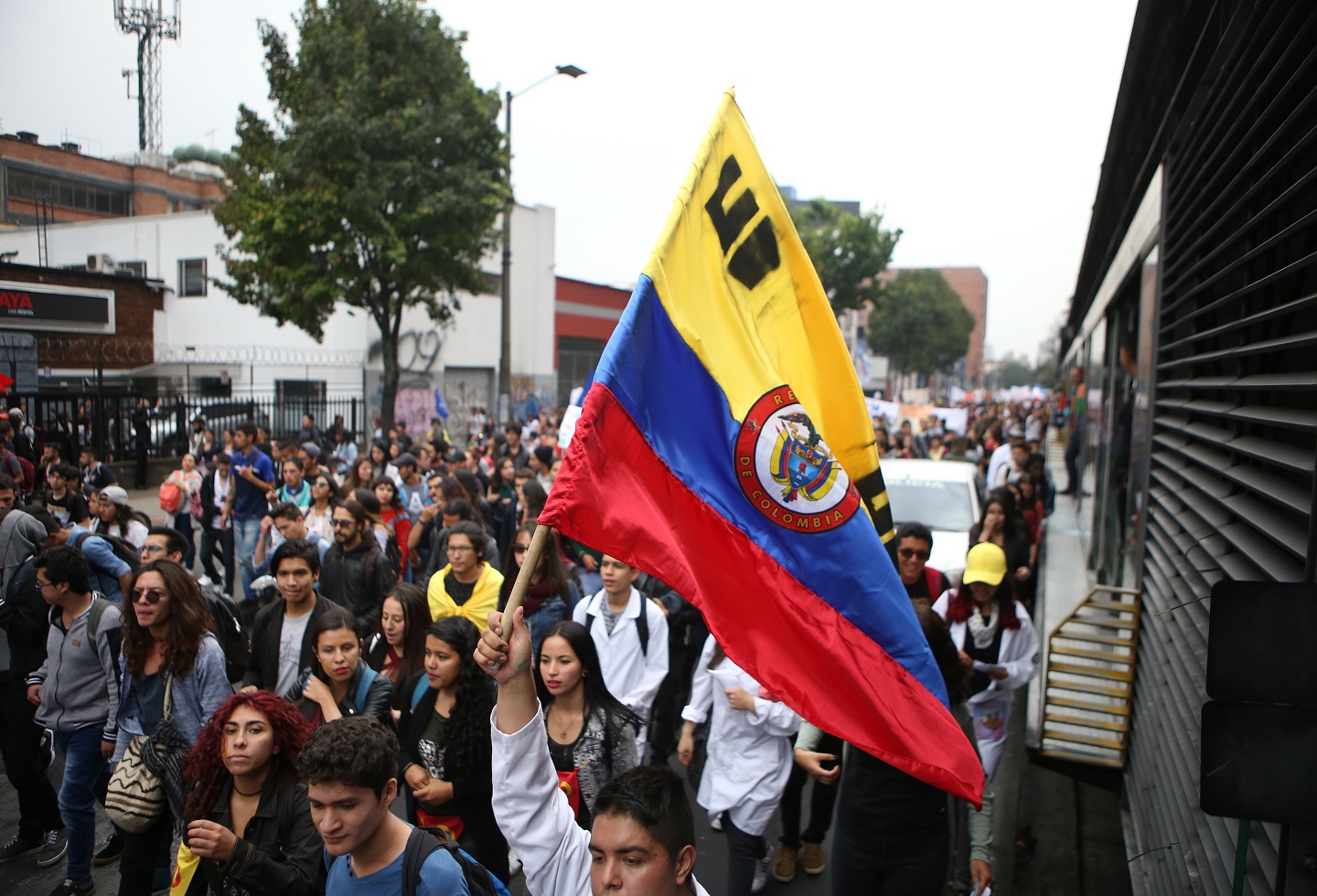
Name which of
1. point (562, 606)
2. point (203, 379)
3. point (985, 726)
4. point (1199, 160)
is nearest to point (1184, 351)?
point (1199, 160)

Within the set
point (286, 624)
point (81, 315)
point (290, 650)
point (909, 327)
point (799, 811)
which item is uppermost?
point (909, 327)

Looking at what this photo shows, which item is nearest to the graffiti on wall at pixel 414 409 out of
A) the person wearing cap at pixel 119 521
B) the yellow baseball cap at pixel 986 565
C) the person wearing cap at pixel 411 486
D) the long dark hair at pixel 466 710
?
the person wearing cap at pixel 411 486

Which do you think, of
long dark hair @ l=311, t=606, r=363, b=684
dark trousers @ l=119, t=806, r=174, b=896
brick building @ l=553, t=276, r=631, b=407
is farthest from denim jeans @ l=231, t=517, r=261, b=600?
brick building @ l=553, t=276, r=631, b=407

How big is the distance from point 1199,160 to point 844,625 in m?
3.67

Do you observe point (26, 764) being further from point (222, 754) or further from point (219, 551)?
point (219, 551)

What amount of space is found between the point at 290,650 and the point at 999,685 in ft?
12.0

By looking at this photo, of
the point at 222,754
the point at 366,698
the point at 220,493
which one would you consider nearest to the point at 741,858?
the point at 366,698

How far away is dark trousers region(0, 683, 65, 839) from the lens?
16.6 ft

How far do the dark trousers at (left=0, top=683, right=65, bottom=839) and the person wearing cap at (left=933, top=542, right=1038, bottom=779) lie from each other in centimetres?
487

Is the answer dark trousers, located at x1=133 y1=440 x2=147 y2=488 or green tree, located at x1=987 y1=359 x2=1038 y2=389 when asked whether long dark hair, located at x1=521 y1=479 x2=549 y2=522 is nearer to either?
dark trousers, located at x1=133 y1=440 x2=147 y2=488

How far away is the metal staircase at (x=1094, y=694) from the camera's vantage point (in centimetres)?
547

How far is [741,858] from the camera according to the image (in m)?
4.42

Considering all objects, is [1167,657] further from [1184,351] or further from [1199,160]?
[1199,160]

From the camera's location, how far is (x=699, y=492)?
279cm
